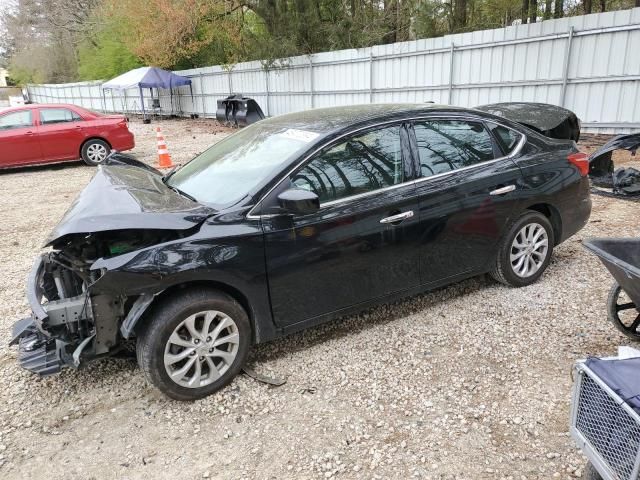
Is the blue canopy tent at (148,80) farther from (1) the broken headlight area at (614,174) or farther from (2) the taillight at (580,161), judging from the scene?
(2) the taillight at (580,161)

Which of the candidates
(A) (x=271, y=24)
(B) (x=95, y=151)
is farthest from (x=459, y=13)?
(B) (x=95, y=151)

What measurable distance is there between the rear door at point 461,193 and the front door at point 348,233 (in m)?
0.14

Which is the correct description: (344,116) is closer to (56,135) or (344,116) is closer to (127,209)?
(127,209)

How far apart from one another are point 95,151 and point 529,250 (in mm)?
10358

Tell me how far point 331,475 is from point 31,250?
5011mm

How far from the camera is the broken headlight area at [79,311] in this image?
9.07 ft

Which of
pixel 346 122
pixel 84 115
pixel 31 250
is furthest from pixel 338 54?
pixel 346 122

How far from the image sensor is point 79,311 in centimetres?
280

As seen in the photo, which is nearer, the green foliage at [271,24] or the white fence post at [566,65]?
the white fence post at [566,65]

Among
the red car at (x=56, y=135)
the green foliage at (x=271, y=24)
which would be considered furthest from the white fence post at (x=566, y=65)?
the red car at (x=56, y=135)

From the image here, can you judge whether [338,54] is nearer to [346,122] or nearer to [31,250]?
[31,250]

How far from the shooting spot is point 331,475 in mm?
2420

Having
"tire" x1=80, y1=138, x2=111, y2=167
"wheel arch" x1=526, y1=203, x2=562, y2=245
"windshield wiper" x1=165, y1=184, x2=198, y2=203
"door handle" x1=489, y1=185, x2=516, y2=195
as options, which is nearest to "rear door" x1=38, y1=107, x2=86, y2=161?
"tire" x1=80, y1=138, x2=111, y2=167

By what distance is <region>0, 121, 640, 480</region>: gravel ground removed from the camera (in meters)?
2.51
